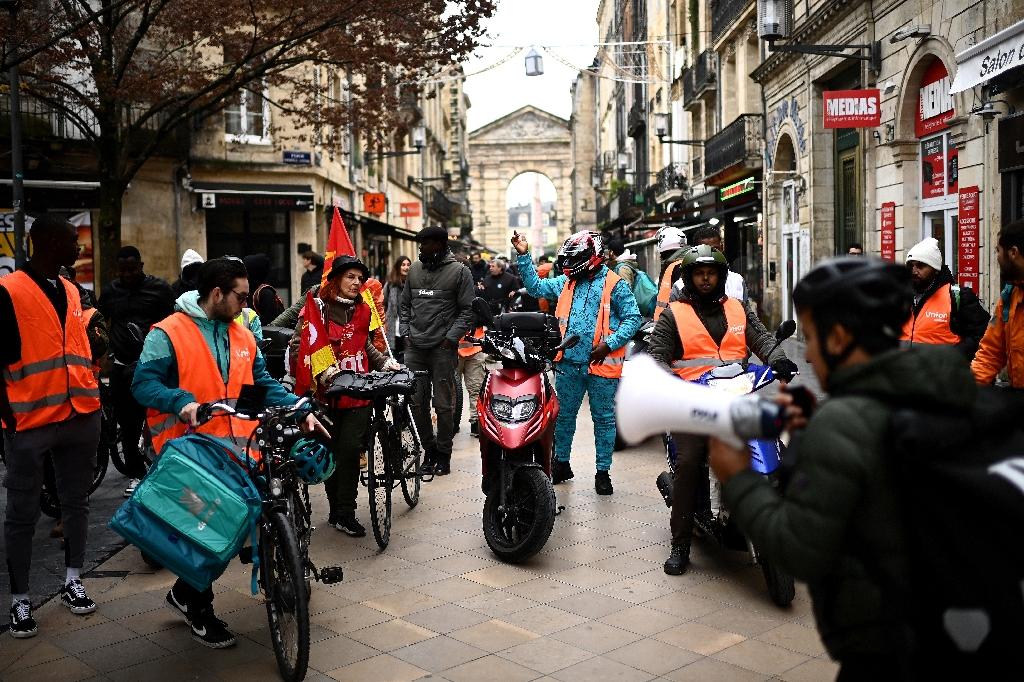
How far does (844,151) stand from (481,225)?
8425cm

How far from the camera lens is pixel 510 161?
10494cm

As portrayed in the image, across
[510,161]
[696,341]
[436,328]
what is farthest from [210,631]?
[510,161]

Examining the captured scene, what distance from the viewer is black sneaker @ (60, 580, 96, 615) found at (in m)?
Result: 5.35

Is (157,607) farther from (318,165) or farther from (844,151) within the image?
(318,165)

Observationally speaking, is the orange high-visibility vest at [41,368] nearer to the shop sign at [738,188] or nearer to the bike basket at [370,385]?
the bike basket at [370,385]

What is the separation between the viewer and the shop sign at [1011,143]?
11352 mm

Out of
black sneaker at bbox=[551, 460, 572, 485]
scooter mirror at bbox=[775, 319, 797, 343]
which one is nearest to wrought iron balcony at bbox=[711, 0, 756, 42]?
black sneaker at bbox=[551, 460, 572, 485]

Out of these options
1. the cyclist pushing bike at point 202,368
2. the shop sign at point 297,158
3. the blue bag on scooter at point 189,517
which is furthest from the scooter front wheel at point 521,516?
the shop sign at point 297,158

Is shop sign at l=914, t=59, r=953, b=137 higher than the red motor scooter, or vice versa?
shop sign at l=914, t=59, r=953, b=137

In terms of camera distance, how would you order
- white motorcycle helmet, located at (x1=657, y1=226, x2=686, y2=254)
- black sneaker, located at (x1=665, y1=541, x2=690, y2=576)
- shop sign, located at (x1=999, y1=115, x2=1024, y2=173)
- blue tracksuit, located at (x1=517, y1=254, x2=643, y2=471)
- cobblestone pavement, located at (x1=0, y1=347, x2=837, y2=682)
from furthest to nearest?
shop sign, located at (x1=999, y1=115, x2=1024, y2=173), white motorcycle helmet, located at (x1=657, y1=226, x2=686, y2=254), blue tracksuit, located at (x1=517, y1=254, x2=643, y2=471), black sneaker, located at (x1=665, y1=541, x2=690, y2=576), cobblestone pavement, located at (x1=0, y1=347, x2=837, y2=682)

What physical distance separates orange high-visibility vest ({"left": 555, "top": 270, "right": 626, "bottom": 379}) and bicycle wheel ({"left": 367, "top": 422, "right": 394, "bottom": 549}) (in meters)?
1.55

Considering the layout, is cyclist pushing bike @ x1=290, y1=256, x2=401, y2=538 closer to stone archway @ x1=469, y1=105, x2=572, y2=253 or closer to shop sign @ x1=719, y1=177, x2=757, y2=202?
shop sign @ x1=719, y1=177, x2=757, y2=202

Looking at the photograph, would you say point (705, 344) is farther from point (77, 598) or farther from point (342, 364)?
point (77, 598)

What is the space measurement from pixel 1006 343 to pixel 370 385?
326cm
